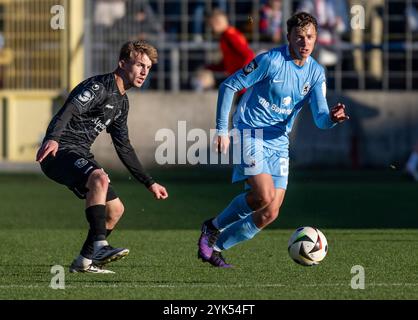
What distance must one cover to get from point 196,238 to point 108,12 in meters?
12.6

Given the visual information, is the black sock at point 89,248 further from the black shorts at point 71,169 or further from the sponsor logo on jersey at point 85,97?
the sponsor logo on jersey at point 85,97

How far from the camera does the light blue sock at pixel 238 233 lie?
1016 centimetres

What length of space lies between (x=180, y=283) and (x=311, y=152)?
48.7 feet

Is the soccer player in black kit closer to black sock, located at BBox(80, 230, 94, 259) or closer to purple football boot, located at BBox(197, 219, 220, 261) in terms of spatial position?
black sock, located at BBox(80, 230, 94, 259)

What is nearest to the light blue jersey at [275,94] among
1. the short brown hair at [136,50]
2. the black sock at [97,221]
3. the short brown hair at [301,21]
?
the short brown hair at [301,21]

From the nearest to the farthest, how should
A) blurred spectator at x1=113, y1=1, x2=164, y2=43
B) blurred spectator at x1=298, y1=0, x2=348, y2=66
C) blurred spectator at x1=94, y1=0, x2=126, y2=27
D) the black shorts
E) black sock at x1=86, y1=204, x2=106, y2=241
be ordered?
black sock at x1=86, y1=204, x2=106, y2=241, the black shorts, blurred spectator at x1=298, y1=0, x2=348, y2=66, blurred spectator at x1=113, y1=1, x2=164, y2=43, blurred spectator at x1=94, y1=0, x2=126, y2=27

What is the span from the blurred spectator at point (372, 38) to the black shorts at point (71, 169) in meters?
15.1

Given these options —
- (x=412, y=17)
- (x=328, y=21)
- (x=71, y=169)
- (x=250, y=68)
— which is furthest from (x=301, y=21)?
(x=412, y=17)

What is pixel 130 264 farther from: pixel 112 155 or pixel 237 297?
pixel 112 155

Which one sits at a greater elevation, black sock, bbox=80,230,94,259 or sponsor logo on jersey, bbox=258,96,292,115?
sponsor logo on jersey, bbox=258,96,292,115

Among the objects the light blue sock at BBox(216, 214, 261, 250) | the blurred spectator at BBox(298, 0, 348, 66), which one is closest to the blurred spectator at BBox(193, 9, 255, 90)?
the blurred spectator at BBox(298, 0, 348, 66)

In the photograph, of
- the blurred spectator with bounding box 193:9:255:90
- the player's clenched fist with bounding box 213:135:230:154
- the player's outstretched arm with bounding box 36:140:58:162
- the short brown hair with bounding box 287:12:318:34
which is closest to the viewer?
the player's outstretched arm with bounding box 36:140:58:162

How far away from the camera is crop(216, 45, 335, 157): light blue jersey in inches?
399

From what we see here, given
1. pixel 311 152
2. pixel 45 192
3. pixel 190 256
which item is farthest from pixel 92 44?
pixel 190 256
